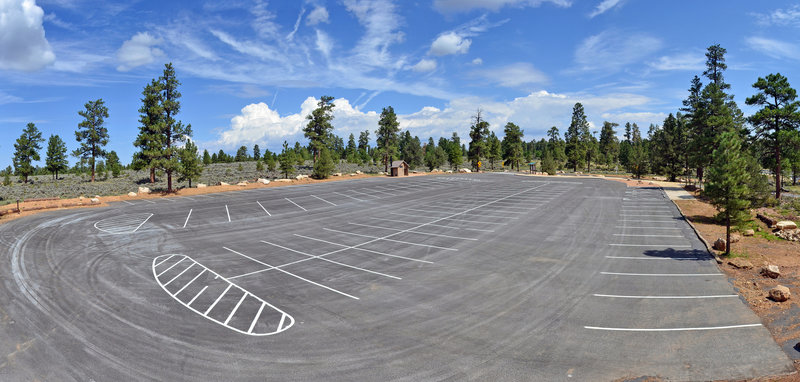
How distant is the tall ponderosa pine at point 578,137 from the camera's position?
90188 millimetres

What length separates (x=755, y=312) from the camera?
1097 cm

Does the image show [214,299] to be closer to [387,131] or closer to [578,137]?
[387,131]

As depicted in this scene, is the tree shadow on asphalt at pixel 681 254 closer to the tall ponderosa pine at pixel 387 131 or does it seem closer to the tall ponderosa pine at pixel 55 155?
the tall ponderosa pine at pixel 387 131

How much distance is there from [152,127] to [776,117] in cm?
6984

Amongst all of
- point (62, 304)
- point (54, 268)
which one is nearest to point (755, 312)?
point (62, 304)

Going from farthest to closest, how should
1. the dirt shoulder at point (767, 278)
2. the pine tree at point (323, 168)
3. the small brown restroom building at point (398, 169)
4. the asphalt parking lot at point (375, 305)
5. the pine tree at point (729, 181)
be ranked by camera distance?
the small brown restroom building at point (398, 169) < the pine tree at point (323, 168) < the pine tree at point (729, 181) < the dirt shoulder at point (767, 278) < the asphalt parking lot at point (375, 305)

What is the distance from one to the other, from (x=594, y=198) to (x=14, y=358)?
43694 millimetres

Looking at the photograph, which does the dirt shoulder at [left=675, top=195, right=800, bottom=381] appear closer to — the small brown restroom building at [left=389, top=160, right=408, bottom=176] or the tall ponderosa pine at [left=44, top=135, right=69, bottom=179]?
the small brown restroom building at [left=389, top=160, right=408, bottom=176]

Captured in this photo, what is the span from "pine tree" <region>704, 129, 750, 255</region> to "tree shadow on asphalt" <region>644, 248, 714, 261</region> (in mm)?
1002

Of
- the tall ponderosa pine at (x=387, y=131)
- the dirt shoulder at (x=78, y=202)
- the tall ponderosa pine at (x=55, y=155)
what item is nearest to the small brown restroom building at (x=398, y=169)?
the tall ponderosa pine at (x=387, y=131)

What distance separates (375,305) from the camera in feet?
38.8

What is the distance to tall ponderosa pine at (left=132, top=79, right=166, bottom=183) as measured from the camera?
45375mm

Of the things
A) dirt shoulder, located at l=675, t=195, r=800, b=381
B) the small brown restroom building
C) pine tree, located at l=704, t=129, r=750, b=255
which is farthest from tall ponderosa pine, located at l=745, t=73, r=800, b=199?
the small brown restroom building

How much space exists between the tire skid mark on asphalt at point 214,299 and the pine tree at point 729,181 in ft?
66.7
